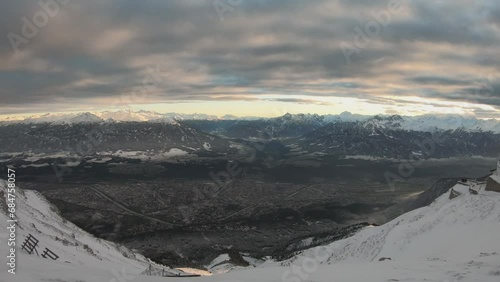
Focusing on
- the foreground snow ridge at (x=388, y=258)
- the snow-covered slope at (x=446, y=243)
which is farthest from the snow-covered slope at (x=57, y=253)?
the snow-covered slope at (x=446, y=243)

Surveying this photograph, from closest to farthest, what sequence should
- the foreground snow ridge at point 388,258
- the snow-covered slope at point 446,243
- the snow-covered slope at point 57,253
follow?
the snow-covered slope at point 57,253, the foreground snow ridge at point 388,258, the snow-covered slope at point 446,243

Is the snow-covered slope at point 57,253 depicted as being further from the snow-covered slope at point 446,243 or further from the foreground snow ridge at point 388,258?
the snow-covered slope at point 446,243

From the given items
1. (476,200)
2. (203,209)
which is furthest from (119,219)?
(476,200)

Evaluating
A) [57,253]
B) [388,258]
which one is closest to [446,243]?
[388,258]

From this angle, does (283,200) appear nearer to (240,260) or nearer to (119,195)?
(119,195)

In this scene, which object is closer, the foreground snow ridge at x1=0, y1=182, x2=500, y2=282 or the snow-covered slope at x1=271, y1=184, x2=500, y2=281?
the foreground snow ridge at x1=0, y1=182, x2=500, y2=282

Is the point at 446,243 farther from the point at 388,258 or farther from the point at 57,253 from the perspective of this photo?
the point at 57,253

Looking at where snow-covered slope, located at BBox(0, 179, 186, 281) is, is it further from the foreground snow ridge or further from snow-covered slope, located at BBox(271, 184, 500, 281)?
snow-covered slope, located at BBox(271, 184, 500, 281)

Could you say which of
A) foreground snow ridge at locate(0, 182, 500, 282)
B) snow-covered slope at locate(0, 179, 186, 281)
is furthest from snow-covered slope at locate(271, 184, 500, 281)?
snow-covered slope at locate(0, 179, 186, 281)
